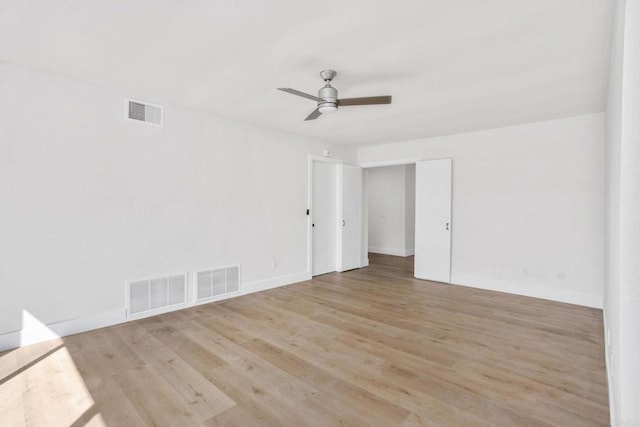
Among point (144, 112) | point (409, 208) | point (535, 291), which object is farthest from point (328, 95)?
point (409, 208)

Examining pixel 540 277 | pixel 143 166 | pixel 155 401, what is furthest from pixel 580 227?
pixel 143 166

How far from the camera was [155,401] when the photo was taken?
213 centimetres

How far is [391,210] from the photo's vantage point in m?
8.55

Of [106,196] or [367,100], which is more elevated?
[367,100]

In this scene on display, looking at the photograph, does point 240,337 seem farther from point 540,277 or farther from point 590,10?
point 540,277

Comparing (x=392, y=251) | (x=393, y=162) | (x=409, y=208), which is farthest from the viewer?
(x=392, y=251)

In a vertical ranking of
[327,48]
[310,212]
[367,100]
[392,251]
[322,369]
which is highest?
[327,48]

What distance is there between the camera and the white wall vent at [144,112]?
3594 mm

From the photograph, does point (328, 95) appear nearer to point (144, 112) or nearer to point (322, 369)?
point (144, 112)

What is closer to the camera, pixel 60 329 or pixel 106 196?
pixel 60 329

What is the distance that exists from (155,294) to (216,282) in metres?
0.78

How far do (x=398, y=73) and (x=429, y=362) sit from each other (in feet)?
8.44

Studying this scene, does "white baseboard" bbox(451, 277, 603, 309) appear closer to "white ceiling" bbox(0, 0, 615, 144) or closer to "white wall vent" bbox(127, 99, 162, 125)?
"white ceiling" bbox(0, 0, 615, 144)

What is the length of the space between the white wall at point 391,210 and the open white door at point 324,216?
2.80 metres
